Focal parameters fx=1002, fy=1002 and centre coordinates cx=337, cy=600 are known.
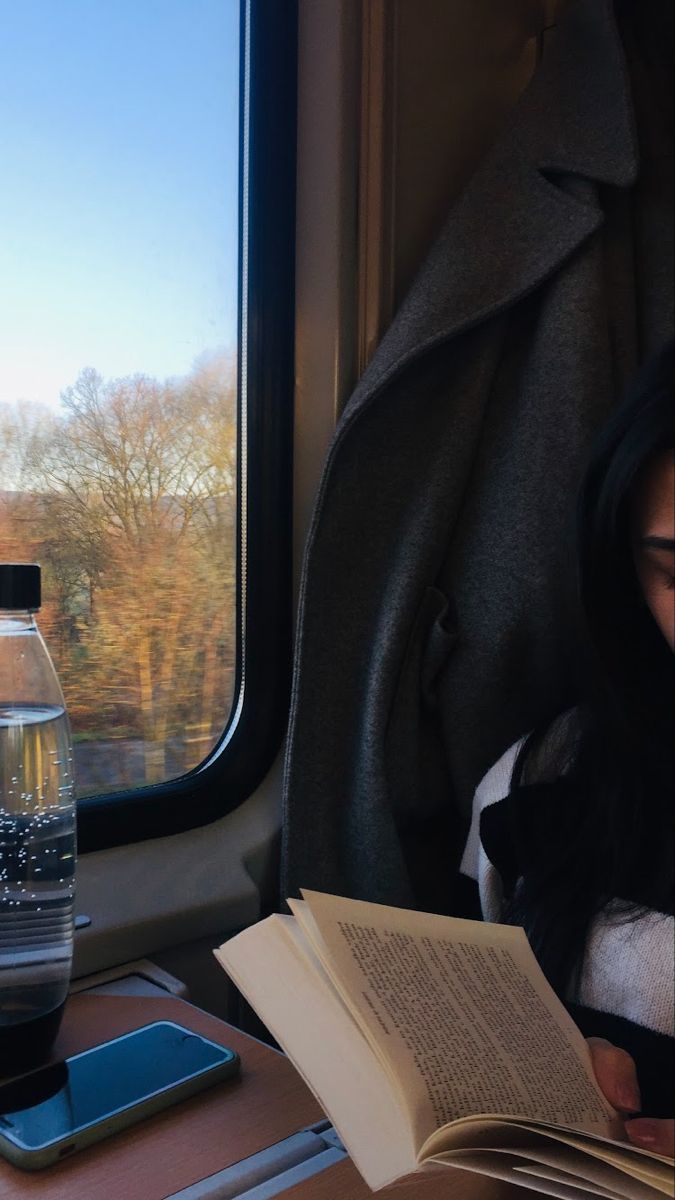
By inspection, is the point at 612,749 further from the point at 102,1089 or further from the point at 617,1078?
the point at 102,1089

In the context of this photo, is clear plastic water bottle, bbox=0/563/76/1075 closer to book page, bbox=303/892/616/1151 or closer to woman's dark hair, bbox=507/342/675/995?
book page, bbox=303/892/616/1151

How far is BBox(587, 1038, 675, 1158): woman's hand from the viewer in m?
0.63

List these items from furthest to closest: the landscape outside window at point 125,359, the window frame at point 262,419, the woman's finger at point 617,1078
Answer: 1. the window frame at point 262,419
2. the landscape outside window at point 125,359
3. the woman's finger at point 617,1078

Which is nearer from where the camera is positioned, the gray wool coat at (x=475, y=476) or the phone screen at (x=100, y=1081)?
the phone screen at (x=100, y=1081)

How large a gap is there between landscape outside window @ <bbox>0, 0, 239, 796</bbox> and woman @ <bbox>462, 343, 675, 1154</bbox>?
424mm

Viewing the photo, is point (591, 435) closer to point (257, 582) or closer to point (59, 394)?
point (257, 582)

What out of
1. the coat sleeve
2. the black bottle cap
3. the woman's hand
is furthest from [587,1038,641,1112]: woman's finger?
the black bottle cap

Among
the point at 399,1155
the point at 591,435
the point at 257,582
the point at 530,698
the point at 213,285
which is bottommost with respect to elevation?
the point at 399,1155

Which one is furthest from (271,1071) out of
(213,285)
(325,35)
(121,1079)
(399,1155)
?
(325,35)

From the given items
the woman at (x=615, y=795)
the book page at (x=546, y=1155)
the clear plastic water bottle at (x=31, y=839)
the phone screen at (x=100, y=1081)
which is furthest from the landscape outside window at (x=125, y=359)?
the book page at (x=546, y=1155)

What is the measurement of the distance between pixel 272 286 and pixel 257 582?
38 centimetres

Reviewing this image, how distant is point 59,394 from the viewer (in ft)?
3.54

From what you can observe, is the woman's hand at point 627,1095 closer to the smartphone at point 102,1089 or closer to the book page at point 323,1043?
the book page at point 323,1043

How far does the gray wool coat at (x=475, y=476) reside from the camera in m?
1.11
